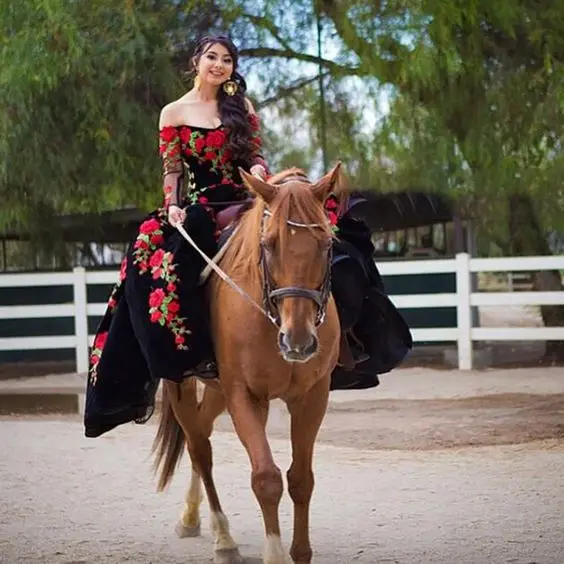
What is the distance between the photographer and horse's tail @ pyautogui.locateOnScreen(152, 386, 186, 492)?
17.3 feet

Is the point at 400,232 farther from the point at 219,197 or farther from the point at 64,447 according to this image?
the point at 219,197

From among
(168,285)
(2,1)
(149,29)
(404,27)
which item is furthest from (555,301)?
(168,285)

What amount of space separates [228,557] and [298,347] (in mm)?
1429

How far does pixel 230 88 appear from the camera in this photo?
459 cm

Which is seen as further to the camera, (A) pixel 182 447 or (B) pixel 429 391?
(B) pixel 429 391

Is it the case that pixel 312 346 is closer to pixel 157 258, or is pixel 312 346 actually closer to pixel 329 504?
pixel 157 258

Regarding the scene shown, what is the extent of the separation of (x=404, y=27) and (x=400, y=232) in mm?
5993

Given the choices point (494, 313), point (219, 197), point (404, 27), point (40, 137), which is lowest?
point (494, 313)

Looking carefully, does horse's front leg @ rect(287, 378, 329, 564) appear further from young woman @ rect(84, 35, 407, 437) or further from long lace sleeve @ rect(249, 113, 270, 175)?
long lace sleeve @ rect(249, 113, 270, 175)

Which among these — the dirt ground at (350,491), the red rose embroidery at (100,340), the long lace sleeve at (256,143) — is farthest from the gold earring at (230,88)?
the dirt ground at (350,491)

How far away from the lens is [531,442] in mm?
7332

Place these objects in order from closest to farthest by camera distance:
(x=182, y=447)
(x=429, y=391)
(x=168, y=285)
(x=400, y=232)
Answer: (x=168, y=285) < (x=182, y=447) < (x=429, y=391) < (x=400, y=232)

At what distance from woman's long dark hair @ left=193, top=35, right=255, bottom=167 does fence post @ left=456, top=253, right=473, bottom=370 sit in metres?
7.29

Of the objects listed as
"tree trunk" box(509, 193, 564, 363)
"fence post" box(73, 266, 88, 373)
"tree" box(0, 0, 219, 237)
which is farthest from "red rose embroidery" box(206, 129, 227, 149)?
"tree trunk" box(509, 193, 564, 363)
